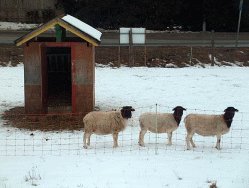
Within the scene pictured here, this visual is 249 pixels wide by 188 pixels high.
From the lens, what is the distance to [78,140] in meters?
10.1

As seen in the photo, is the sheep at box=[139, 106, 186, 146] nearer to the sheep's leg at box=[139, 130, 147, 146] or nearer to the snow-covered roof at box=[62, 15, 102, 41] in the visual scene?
the sheep's leg at box=[139, 130, 147, 146]

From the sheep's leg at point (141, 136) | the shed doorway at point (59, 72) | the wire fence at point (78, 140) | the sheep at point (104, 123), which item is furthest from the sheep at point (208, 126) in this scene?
the shed doorway at point (59, 72)

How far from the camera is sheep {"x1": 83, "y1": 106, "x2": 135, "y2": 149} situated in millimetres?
9297

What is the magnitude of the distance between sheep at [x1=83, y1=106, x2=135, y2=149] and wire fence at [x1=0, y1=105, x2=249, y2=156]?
38cm

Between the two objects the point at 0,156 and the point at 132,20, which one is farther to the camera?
the point at 132,20

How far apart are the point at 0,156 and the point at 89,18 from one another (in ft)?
101

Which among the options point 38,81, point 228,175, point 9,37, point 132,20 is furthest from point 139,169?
point 132,20

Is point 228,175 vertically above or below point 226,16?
below

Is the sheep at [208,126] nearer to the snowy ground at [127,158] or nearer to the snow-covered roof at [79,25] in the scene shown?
the snowy ground at [127,158]

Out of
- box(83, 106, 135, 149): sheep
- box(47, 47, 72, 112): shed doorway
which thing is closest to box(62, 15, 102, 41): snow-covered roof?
box(47, 47, 72, 112): shed doorway

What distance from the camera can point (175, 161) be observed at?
8.33m

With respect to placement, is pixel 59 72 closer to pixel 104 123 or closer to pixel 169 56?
pixel 104 123

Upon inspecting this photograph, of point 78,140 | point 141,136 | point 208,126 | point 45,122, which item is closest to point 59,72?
point 45,122

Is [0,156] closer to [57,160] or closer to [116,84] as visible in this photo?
[57,160]
